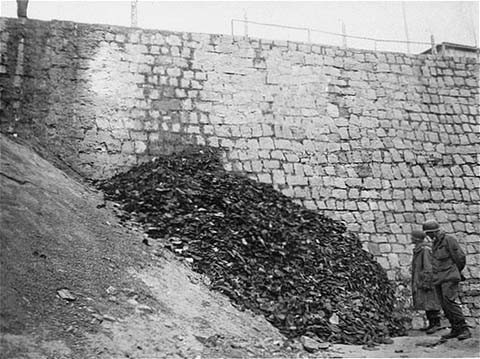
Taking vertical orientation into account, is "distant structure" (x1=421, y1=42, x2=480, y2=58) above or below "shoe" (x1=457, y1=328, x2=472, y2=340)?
above

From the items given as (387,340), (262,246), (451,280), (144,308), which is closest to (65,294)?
(144,308)

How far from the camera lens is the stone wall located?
9070 mm

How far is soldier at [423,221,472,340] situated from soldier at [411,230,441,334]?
0.97 metres

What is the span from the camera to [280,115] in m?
10.1

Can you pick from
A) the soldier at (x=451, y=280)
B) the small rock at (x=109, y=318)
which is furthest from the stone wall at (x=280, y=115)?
the small rock at (x=109, y=318)

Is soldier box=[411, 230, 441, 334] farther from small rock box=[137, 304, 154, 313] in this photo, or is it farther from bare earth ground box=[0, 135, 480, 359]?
small rock box=[137, 304, 154, 313]

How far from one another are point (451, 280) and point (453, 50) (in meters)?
9.08

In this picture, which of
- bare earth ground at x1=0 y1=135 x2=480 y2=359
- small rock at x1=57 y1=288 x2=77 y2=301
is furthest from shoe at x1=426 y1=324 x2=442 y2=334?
small rock at x1=57 y1=288 x2=77 y2=301

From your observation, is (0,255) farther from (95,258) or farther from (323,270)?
(323,270)

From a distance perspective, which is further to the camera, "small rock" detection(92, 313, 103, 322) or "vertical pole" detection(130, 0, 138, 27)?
"vertical pole" detection(130, 0, 138, 27)

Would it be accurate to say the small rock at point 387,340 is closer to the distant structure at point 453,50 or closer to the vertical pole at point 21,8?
the vertical pole at point 21,8

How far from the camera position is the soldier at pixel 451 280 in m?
6.06

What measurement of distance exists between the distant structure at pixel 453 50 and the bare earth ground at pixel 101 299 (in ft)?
28.8

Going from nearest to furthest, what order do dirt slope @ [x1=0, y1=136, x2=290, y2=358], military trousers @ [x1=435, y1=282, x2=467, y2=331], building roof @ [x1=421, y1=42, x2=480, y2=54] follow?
1. dirt slope @ [x1=0, y1=136, x2=290, y2=358]
2. military trousers @ [x1=435, y1=282, x2=467, y2=331]
3. building roof @ [x1=421, y1=42, x2=480, y2=54]
